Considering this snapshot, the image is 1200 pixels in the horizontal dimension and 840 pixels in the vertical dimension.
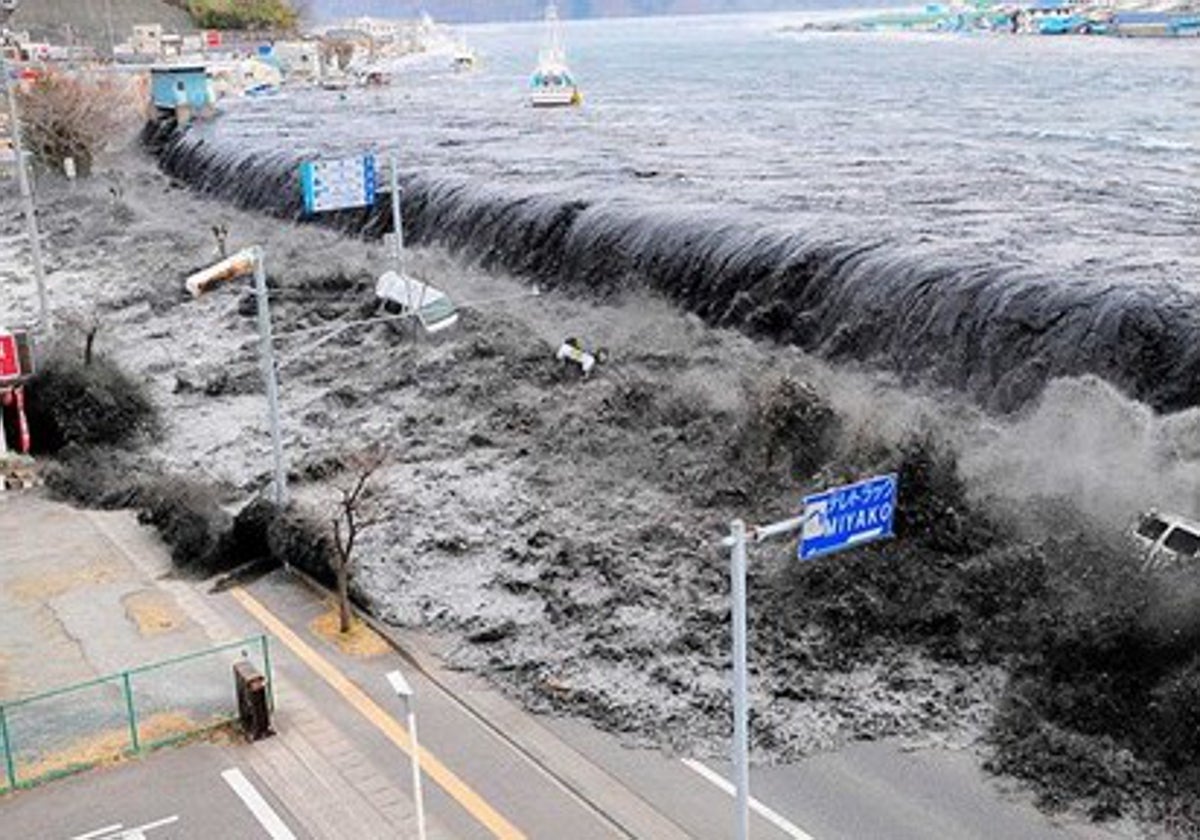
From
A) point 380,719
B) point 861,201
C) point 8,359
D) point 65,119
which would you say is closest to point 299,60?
point 65,119

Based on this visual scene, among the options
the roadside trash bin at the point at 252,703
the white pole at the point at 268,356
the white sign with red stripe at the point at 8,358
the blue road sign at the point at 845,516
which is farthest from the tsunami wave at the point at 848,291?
the white sign with red stripe at the point at 8,358

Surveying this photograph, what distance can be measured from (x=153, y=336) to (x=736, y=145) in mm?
35107

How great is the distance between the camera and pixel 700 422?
116 feet

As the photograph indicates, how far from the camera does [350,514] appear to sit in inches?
962

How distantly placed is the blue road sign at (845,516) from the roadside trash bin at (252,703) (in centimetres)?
1028

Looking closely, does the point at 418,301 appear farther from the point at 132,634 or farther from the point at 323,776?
the point at 323,776

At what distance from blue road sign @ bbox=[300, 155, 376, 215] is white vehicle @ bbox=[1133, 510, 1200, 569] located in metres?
19.3

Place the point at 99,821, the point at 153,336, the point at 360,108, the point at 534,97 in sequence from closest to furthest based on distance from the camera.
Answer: the point at 99,821 < the point at 153,336 < the point at 534,97 < the point at 360,108

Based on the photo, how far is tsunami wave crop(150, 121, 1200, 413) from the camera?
3288 cm

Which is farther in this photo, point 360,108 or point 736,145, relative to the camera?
point 360,108

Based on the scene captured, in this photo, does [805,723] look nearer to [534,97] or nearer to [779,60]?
[534,97]

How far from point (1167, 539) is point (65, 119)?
7620cm

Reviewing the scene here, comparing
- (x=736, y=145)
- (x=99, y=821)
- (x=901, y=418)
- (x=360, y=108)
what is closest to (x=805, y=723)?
(x=99, y=821)

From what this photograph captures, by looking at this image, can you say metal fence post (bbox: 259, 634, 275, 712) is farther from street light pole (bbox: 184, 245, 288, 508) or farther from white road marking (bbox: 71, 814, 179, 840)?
street light pole (bbox: 184, 245, 288, 508)
